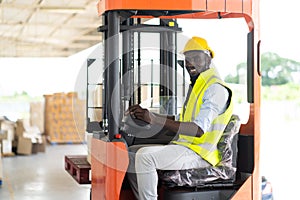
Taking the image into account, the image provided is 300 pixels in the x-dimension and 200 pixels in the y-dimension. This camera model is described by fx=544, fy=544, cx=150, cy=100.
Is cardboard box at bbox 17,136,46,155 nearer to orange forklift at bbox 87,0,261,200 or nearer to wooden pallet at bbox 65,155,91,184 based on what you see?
wooden pallet at bbox 65,155,91,184

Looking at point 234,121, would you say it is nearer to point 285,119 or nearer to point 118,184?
point 118,184

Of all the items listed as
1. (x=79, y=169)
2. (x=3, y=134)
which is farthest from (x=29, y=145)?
(x=79, y=169)

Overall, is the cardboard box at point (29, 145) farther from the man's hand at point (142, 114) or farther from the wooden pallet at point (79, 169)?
the man's hand at point (142, 114)

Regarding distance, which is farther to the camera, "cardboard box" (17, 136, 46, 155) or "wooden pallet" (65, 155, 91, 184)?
"cardboard box" (17, 136, 46, 155)

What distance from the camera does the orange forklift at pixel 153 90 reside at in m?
3.76

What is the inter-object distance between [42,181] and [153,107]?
517 centimetres

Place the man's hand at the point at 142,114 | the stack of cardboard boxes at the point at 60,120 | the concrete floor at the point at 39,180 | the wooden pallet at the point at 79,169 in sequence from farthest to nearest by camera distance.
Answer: the stack of cardboard boxes at the point at 60,120 → the concrete floor at the point at 39,180 → the wooden pallet at the point at 79,169 → the man's hand at the point at 142,114

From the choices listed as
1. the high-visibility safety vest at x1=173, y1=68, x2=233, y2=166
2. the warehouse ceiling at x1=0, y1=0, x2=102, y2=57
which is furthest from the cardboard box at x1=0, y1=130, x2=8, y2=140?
the high-visibility safety vest at x1=173, y1=68, x2=233, y2=166

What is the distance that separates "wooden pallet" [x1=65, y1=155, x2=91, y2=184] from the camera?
4312 millimetres

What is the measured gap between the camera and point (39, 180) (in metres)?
9.58

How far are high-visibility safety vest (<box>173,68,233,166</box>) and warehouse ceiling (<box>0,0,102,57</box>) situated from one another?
376 inches

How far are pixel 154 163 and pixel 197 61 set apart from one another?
832mm

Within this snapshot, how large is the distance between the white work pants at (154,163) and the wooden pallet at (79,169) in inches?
15.9

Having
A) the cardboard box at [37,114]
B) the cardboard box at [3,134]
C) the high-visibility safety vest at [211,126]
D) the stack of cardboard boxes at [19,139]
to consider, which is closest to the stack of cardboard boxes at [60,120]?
the cardboard box at [37,114]
